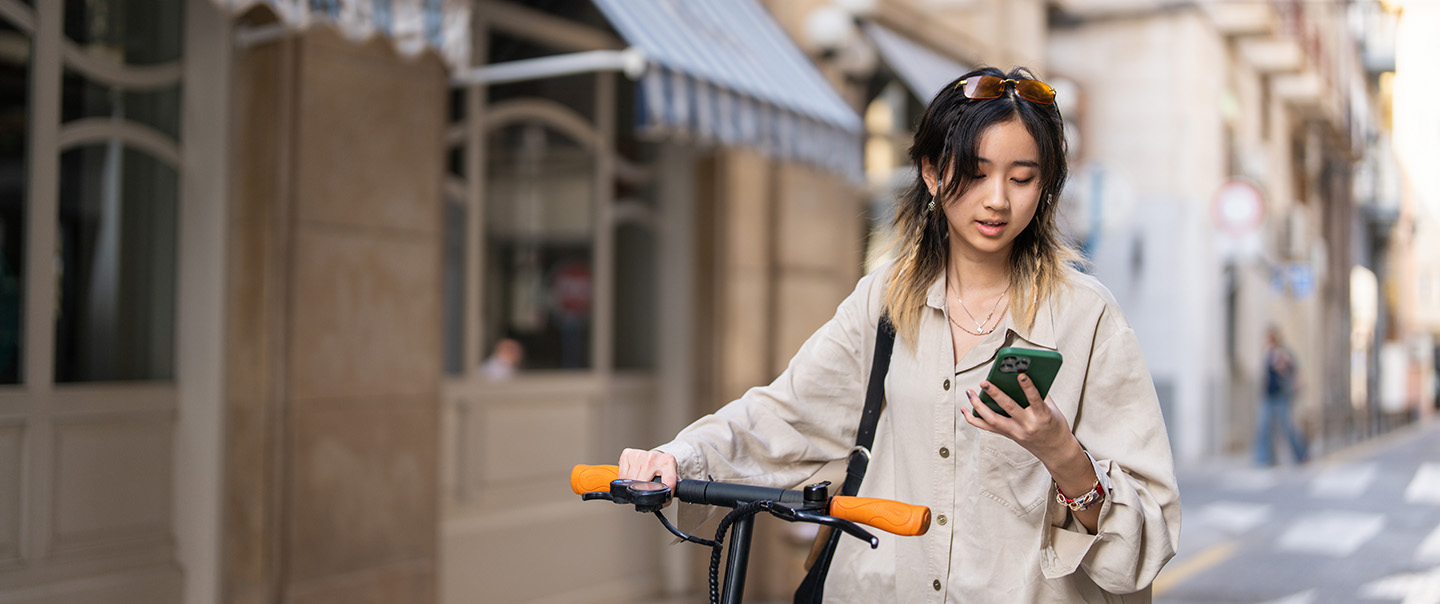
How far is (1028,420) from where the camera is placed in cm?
167

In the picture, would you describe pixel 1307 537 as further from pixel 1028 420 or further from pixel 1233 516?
pixel 1028 420

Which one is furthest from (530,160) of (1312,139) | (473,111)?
(1312,139)

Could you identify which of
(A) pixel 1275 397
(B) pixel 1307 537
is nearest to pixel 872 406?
(B) pixel 1307 537

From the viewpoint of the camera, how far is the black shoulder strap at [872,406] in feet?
7.30

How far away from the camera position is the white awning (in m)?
8.65

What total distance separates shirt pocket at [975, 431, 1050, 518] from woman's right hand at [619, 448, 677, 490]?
20.7 inches

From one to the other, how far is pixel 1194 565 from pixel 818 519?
292 inches

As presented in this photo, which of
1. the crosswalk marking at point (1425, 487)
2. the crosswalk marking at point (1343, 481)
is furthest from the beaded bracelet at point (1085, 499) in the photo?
the crosswalk marking at point (1343, 481)

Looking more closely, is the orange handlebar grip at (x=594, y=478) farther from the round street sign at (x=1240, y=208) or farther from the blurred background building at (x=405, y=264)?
the round street sign at (x=1240, y=208)

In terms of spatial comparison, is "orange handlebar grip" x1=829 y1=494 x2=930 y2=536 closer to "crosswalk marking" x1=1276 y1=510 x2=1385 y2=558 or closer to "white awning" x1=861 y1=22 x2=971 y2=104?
"white awning" x1=861 y1=22 x2=971 y2=104

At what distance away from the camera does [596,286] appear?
22.6 feet

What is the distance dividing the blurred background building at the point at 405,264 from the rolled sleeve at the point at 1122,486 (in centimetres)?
75

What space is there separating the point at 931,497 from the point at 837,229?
6.27 meters

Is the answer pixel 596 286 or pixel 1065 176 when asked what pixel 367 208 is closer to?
pixel 596 286
